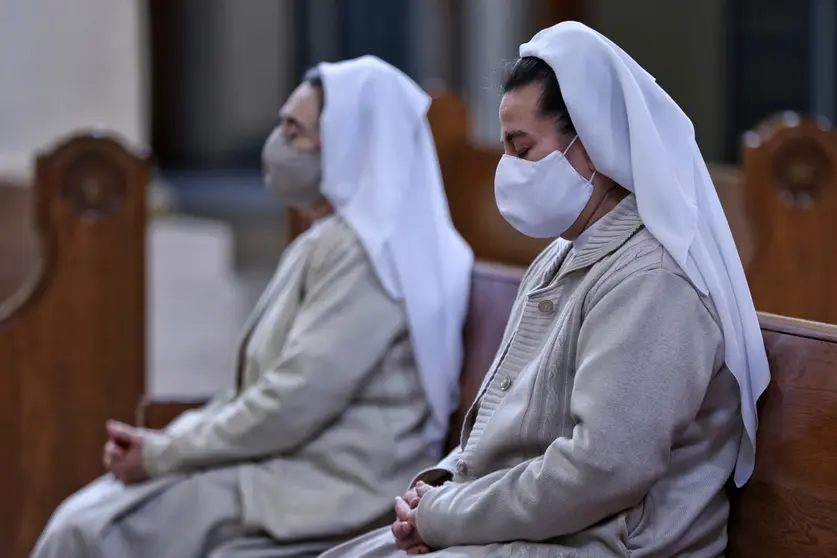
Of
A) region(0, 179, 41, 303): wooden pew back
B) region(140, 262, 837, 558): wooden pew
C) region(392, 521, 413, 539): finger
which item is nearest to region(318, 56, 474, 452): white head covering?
region(392, 521, 413, 539): finger

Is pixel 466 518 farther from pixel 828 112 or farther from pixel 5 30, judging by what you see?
pixel 828 112

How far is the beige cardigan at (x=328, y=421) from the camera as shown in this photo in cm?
300

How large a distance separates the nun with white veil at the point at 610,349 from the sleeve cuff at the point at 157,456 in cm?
99

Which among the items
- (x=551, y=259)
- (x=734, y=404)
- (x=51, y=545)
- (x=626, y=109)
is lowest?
(x=51, y=545)

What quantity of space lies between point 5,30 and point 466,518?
179 inches

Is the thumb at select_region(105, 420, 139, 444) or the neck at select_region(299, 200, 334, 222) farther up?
the neck at select_region(299, 200, 334, 222)

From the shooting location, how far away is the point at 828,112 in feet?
32.2

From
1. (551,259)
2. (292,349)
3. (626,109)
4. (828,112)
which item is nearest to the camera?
(626,109)

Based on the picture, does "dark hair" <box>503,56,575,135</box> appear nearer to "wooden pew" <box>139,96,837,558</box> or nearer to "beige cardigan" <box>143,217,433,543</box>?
"wooden pew" <box>139,96,837,558</box>

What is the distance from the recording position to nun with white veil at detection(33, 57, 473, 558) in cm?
300

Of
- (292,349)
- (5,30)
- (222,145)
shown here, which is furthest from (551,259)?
(222,145)

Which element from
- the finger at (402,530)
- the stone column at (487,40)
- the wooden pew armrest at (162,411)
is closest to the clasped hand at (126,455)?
the wooden pew armrest at (162,411)

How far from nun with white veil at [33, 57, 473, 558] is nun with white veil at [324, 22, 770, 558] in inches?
27.4

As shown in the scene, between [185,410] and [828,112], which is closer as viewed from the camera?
[185,410]
